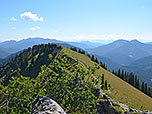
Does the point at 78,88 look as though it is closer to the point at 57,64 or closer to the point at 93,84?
the point at 93,84

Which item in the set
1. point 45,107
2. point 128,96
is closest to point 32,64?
point 128,96

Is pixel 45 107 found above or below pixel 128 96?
above

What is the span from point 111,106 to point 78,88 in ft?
96.8

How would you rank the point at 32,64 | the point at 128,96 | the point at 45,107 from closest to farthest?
the point at 45,107
the point at 128,96
the point at 32,64

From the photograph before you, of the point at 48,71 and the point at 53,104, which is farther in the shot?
the point at 48,71

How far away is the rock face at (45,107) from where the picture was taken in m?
8.29

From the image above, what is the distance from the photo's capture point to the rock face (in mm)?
8293

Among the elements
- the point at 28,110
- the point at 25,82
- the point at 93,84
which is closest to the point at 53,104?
the point at 28,110

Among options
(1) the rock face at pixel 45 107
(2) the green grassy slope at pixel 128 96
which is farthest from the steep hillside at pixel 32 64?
(1) the rock face at pixel 45 107

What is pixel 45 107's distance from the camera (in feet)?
28.3

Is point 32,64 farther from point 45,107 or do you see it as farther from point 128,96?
point 45,107

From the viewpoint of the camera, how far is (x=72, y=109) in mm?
10328

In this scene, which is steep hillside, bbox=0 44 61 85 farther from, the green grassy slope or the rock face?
the rock face

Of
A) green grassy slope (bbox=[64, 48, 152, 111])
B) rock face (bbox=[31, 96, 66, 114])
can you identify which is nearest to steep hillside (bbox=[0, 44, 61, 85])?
green grassy slope (bbox=[64, 48, 152, 111])
